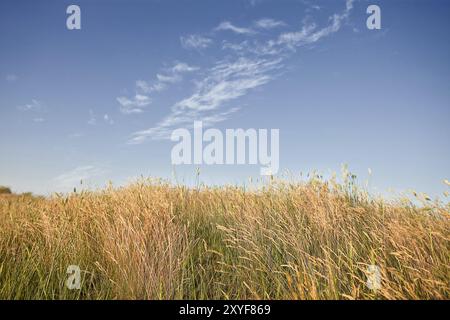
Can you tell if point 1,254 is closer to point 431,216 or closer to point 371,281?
point 371,281

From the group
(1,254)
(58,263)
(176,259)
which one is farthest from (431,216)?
(1,254)

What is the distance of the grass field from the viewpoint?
9.94 feet

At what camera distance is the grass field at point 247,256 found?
3.03 meters

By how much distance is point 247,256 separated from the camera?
3.84m

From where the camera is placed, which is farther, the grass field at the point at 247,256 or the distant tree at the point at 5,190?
the distant tree at the point at 5,190

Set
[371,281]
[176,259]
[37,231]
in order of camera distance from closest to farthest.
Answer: [371,281]
[176,259]
[37,231]

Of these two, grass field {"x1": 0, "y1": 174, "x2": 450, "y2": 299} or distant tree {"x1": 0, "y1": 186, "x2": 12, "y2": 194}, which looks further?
distant tree {"x1": 0, "y1": 186, "x2": 12, "y2": 194}

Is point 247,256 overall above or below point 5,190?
below

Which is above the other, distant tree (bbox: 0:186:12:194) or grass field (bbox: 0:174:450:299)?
distant tree (bbox: 0:186:12:194)

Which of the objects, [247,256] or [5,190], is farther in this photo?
[5,190]

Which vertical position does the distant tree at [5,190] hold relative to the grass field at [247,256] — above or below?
above
